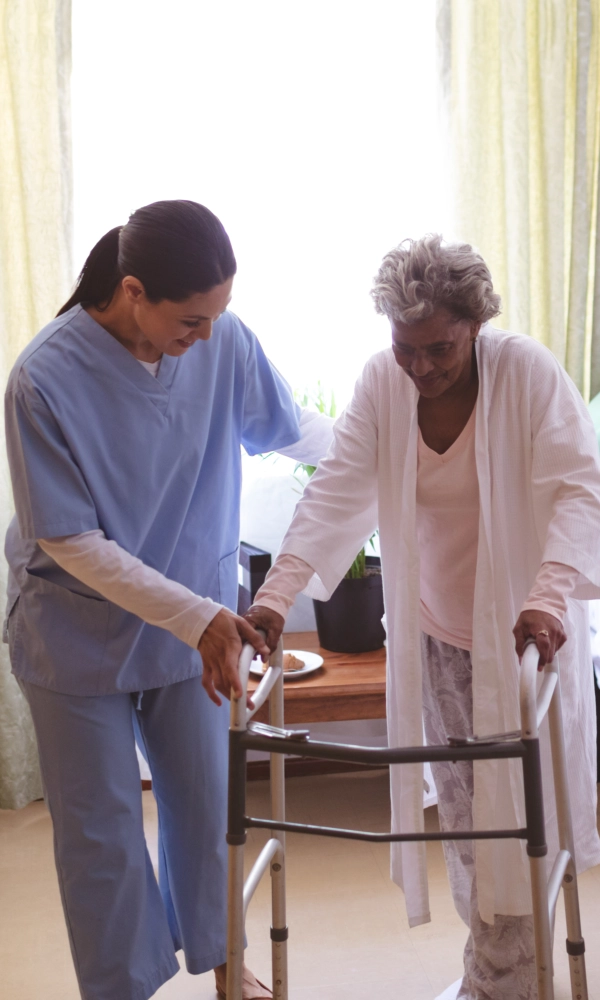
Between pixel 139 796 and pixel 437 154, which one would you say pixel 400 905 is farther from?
pixel 437 154

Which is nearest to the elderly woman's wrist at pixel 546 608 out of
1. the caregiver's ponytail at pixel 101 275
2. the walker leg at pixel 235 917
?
the walker leg at pixel 235 917

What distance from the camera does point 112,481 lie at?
161cm

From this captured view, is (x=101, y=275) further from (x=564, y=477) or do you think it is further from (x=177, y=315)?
(x=564, y=477)

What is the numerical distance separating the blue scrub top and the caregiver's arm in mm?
48

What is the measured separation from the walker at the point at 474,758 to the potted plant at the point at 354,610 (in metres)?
1.25

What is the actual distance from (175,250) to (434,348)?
1.35ft

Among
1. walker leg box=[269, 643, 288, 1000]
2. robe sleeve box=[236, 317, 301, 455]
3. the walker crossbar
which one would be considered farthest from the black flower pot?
the walker crossbar

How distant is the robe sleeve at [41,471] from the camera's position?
1520 mm

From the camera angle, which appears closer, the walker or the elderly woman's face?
the walker

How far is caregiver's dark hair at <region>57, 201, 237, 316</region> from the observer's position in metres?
1.43

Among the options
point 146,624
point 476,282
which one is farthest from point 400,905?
point 476,282

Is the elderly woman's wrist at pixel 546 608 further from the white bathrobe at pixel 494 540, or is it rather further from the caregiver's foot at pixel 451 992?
the caregiver's foot at pixel 451 992

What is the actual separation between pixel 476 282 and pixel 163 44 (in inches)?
73.7

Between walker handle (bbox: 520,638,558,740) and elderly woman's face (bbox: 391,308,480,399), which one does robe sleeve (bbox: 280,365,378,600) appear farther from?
walker handle (bbox: 520,638,558,740)
